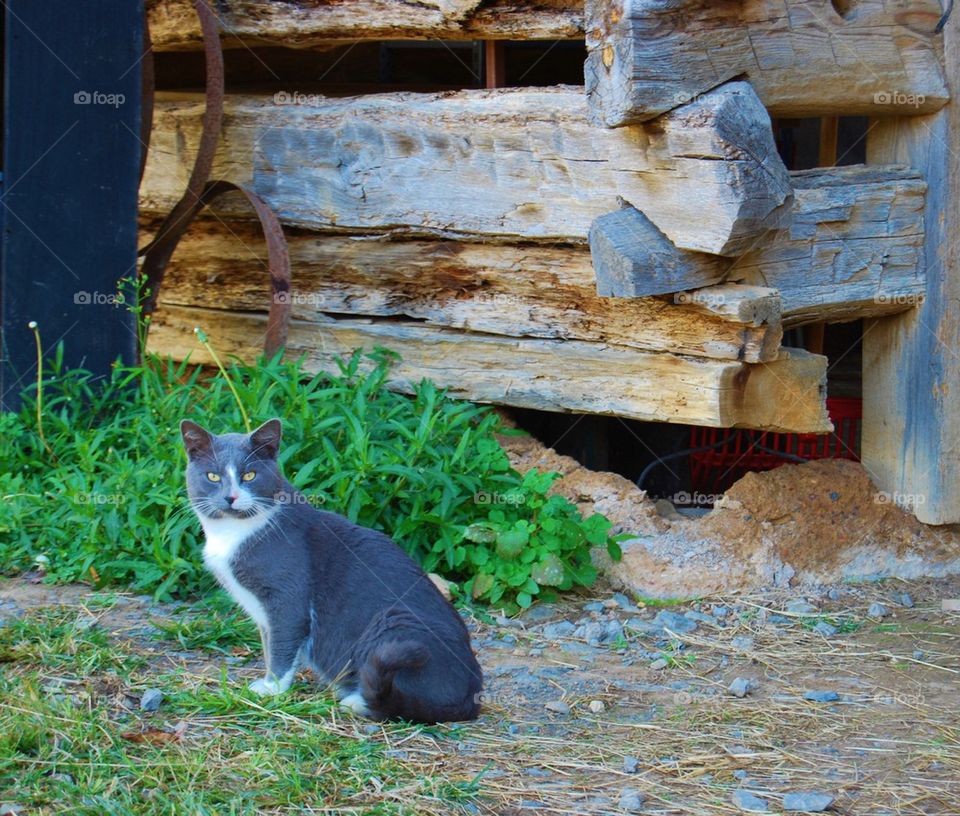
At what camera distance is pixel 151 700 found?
143 inches

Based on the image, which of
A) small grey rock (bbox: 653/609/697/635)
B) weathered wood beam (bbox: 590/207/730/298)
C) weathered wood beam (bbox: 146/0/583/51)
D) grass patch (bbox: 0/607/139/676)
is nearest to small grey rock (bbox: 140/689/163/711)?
grass patch (bbox: 0/607/139/676)

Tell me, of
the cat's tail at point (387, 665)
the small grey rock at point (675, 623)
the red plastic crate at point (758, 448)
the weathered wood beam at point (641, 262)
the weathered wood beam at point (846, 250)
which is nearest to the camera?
the cat's tail at point (387, 665)

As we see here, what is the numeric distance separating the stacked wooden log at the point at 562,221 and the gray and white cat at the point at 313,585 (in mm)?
1546

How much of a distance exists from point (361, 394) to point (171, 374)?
1.05m

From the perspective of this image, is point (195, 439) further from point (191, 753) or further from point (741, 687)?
A: point (741, 687)

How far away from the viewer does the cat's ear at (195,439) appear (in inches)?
152

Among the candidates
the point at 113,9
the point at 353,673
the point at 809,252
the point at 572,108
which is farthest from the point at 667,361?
the point at 113,9

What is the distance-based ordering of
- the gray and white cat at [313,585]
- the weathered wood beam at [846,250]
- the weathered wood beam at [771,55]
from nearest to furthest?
1. the gray and white cat at [313,585]
2. the weathered wood beam at [771,55]
3. the weathered wood beam at [846,250]

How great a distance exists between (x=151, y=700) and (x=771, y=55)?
3.30 metres

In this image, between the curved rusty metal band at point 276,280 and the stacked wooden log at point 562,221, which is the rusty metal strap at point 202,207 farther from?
the stacked wooden log at point 562,221

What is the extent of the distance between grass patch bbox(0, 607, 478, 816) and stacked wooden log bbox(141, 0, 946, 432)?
2.12 metres

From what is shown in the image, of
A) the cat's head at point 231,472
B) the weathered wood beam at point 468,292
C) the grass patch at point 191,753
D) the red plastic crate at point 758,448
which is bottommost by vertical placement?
the grass patch at point 191,753

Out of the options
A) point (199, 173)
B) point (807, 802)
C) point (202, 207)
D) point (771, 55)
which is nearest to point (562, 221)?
point (771, 55)

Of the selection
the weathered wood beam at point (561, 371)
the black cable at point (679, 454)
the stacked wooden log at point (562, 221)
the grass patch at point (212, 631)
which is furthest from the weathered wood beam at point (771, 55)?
the grass patch at point (212, 631)
